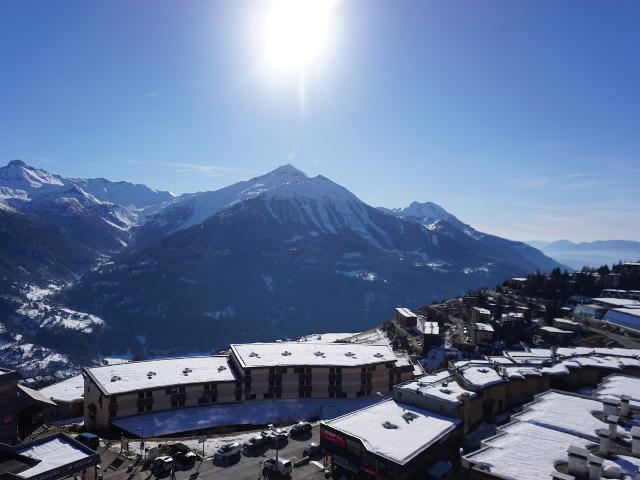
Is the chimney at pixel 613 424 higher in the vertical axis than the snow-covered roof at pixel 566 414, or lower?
higher

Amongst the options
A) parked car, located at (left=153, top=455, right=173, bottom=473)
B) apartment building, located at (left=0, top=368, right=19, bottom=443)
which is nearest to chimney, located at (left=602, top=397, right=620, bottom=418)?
A: parked car, located at (left=153, top=455, right=173, bottom=473)

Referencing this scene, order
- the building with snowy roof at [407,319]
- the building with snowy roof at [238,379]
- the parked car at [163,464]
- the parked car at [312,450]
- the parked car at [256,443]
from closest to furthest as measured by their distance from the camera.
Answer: the parked car at [163,464] < the parked car at [312,450] < the parked car at [256,443] < the building with snowy roof at [238,379] < the building with snowy roof at [407,319]

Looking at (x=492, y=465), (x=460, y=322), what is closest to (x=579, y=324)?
(x=460, y=322)

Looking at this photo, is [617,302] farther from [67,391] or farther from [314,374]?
[67,391]

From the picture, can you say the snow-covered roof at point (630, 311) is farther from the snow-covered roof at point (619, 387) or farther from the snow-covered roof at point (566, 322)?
the snow-covered roof at point (619, 387)

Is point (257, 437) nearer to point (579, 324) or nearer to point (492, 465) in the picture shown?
point (492, 465)

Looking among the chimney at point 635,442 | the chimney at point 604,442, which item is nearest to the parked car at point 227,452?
the chimney at point 604,442
